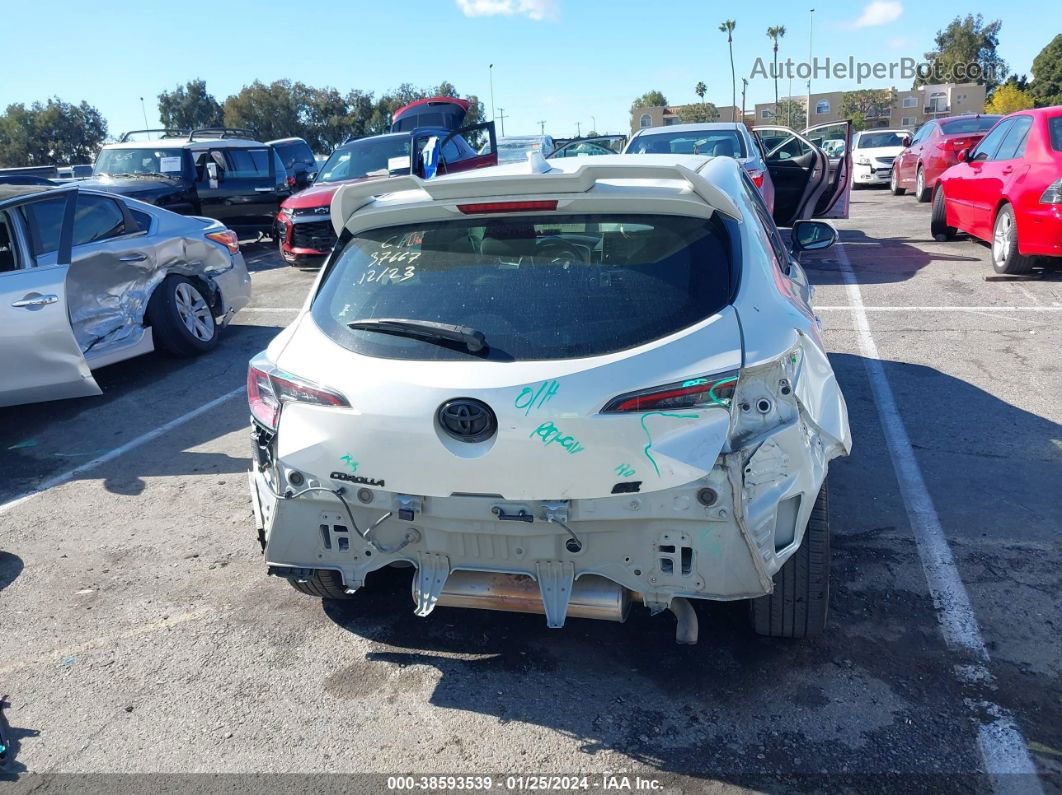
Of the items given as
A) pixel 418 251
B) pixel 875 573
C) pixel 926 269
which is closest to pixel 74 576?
pixel 418 251

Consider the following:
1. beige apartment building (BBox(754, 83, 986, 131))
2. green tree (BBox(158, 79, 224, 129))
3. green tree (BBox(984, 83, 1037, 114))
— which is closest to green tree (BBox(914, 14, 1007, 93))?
beige apartment building (BBox(754, 83, 986, 131))

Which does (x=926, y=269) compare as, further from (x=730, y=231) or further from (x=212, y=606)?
(x=212, y=606)

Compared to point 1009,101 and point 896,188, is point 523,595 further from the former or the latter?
point 1009,101

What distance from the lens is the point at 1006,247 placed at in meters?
9.26

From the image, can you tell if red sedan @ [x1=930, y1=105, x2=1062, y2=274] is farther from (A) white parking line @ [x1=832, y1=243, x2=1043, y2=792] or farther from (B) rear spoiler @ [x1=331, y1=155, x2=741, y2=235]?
(B) rear spoiler @ [x1=331, y1=155, x2=741, y2=235]

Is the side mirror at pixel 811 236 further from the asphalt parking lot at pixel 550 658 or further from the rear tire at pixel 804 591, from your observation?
the rear tire at pixel 804 591

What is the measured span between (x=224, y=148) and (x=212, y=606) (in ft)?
42.9

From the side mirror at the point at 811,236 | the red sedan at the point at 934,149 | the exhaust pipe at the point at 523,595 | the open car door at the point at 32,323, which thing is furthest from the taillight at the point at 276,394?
the red sedan at the point at 934,149

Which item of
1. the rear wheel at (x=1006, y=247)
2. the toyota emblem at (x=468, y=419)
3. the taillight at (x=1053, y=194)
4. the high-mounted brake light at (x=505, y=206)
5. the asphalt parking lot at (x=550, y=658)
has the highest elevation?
the high-mounted brake light at (x=505, y=206)

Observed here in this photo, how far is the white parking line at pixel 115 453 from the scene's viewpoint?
17.0 feet

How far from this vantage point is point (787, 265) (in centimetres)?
426

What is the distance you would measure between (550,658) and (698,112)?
85088 mm

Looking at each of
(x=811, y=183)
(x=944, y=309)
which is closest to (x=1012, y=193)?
(x=944, y=309)

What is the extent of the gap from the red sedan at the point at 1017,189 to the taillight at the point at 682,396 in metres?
7.53
